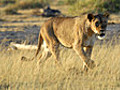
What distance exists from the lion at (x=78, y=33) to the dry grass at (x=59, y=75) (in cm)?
30

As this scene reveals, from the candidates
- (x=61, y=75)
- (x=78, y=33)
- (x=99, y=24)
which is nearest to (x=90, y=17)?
(x=99, y=24)

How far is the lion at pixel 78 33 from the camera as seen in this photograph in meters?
5.80

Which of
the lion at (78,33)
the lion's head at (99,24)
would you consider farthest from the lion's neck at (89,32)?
the lion's head at (99,24)

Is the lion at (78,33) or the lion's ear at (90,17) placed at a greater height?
the lion's ear at (90,17)

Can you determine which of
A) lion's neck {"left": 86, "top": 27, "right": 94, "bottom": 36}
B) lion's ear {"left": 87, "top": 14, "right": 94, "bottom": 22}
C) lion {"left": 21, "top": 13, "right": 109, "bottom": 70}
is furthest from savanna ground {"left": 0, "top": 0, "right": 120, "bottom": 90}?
lion's ear {"left": 87, "top": 14, "right": 94, "bottom": 22}

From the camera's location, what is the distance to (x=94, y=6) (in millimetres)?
15742

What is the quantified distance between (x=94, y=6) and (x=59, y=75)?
34.0 feet

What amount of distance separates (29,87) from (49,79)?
626 mm

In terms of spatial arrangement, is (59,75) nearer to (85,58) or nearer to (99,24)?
(85,58)

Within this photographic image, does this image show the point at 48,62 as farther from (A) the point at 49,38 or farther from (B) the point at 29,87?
(B) the point at 29,87

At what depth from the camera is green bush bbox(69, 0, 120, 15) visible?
51.7 ft

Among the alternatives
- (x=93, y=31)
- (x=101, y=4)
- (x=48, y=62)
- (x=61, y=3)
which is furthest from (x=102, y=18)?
(x=61, y=3)

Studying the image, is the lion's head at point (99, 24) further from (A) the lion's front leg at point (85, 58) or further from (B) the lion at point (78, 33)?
(A) the lion's front leg at point (85, 58)

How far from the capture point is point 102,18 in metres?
5.76
